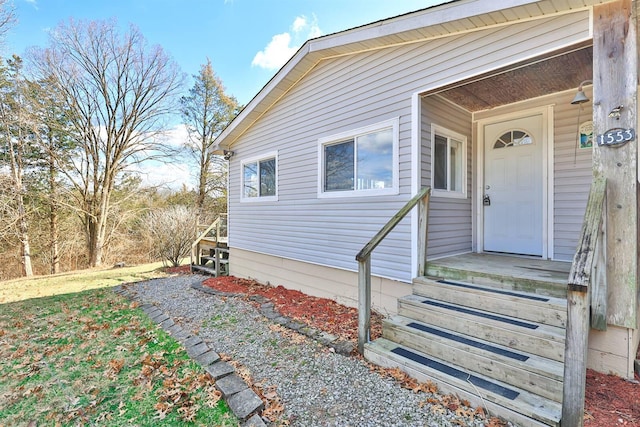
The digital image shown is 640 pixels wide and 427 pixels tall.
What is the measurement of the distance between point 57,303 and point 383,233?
22.9 ft

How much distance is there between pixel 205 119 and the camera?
16953 mm

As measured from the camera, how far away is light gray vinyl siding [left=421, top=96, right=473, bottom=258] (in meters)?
4.20

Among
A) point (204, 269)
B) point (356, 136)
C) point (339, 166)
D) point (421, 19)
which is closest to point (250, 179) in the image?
point (339, 166)

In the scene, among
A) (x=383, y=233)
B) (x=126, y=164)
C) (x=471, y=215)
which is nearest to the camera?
(x=383, y=233)

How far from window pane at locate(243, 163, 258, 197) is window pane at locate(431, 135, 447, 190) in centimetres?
461

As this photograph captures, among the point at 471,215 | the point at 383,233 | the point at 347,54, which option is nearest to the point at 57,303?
the point at 383,233

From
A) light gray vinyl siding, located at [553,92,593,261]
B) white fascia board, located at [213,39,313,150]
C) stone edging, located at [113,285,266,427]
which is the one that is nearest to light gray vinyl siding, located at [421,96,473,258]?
light gray vinyl siding, located at [553,92,593,261]

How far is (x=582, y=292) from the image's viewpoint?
189 cm

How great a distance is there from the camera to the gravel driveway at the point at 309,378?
2344 mm

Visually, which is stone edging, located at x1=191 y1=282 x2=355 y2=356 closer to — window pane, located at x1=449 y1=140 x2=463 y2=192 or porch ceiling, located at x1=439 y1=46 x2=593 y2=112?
window pane, located at x1=449 y1=140 x2=463 y2=192

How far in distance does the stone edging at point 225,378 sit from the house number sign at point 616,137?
3789 millimetres

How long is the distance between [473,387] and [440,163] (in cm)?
309

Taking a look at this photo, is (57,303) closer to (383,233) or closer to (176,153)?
(383,233)

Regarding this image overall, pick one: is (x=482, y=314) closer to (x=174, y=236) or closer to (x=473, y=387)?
(x=473, y=387)
